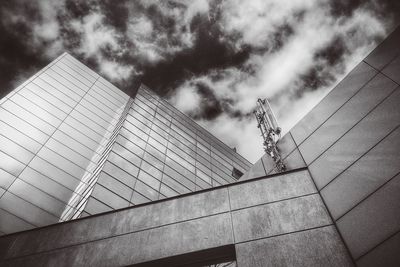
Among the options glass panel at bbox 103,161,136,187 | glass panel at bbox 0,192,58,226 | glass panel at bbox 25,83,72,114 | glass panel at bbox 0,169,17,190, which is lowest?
glass panel at bbox 0,192,58,226

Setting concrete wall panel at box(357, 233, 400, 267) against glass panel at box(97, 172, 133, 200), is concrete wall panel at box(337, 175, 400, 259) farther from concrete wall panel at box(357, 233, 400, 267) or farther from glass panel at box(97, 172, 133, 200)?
glass panel at box(97, 172, 133, 200)

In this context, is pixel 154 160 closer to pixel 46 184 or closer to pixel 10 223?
pixel 46 184

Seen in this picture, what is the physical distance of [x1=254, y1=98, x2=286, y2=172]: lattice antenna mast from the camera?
11.9 m

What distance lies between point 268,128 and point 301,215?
227 inches

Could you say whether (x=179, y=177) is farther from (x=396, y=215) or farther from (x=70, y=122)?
(x=396, y=215)

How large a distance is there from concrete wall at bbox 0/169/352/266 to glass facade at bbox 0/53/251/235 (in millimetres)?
3027

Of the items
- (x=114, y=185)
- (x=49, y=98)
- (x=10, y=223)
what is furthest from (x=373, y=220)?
(x=49, y=98)

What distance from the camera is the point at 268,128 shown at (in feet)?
43.8

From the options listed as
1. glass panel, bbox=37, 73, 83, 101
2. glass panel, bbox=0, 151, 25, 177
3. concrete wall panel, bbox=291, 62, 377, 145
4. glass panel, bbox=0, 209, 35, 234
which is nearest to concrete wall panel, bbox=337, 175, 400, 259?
concrete wall panel, bbox=291, 62, 377, 145

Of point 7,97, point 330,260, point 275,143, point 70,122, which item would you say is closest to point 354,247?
point 330,260

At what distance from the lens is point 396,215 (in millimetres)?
6395

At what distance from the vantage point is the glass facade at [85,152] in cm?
1479

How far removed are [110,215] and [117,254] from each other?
1839 millimetres

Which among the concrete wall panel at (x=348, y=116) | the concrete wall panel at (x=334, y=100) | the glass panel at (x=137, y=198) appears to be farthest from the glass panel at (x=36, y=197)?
the concrete wall panel at (x=348, y=116)
